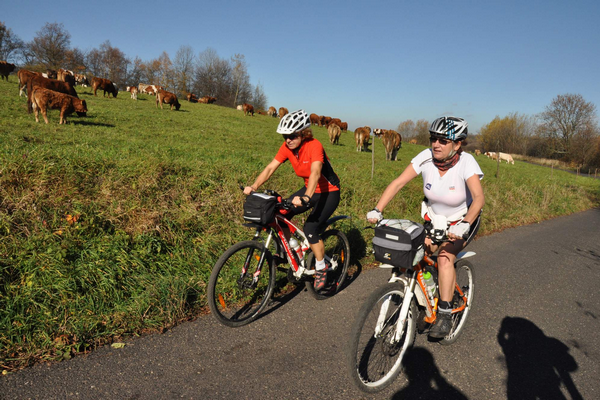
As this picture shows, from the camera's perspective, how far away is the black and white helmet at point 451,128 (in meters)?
3.14

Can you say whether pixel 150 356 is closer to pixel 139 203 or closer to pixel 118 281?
pixel 118 281

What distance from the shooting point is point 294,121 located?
3.85m

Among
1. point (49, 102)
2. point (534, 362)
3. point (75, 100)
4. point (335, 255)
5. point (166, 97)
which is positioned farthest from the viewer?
point (166, 97)

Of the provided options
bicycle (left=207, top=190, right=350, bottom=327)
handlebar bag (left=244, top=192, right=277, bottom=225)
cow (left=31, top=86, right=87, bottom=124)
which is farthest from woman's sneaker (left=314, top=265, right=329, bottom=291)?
cow (left=31, top=86, right=87, bottom=124)

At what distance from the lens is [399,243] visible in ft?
8.25

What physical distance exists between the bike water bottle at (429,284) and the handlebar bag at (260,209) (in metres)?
1.53

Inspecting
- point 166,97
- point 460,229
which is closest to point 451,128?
point 460,229

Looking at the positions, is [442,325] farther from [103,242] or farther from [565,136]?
[565,136]

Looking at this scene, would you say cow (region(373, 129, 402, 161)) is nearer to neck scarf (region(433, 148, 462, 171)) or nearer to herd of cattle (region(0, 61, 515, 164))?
herd of cattle (region(0, 61, 515, 164))

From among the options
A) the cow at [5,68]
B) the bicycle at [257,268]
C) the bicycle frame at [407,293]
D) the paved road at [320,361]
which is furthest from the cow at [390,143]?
the cow at [5,68]

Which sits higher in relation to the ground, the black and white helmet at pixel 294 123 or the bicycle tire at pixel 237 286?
the black and white helmet at pixel 294 123

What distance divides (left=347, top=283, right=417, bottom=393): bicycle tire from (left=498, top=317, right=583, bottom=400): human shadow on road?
94cm

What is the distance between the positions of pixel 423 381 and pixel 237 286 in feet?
7.19

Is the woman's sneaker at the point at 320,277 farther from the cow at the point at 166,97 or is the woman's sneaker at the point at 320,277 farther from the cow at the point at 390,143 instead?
the cow at the point at 166,97
